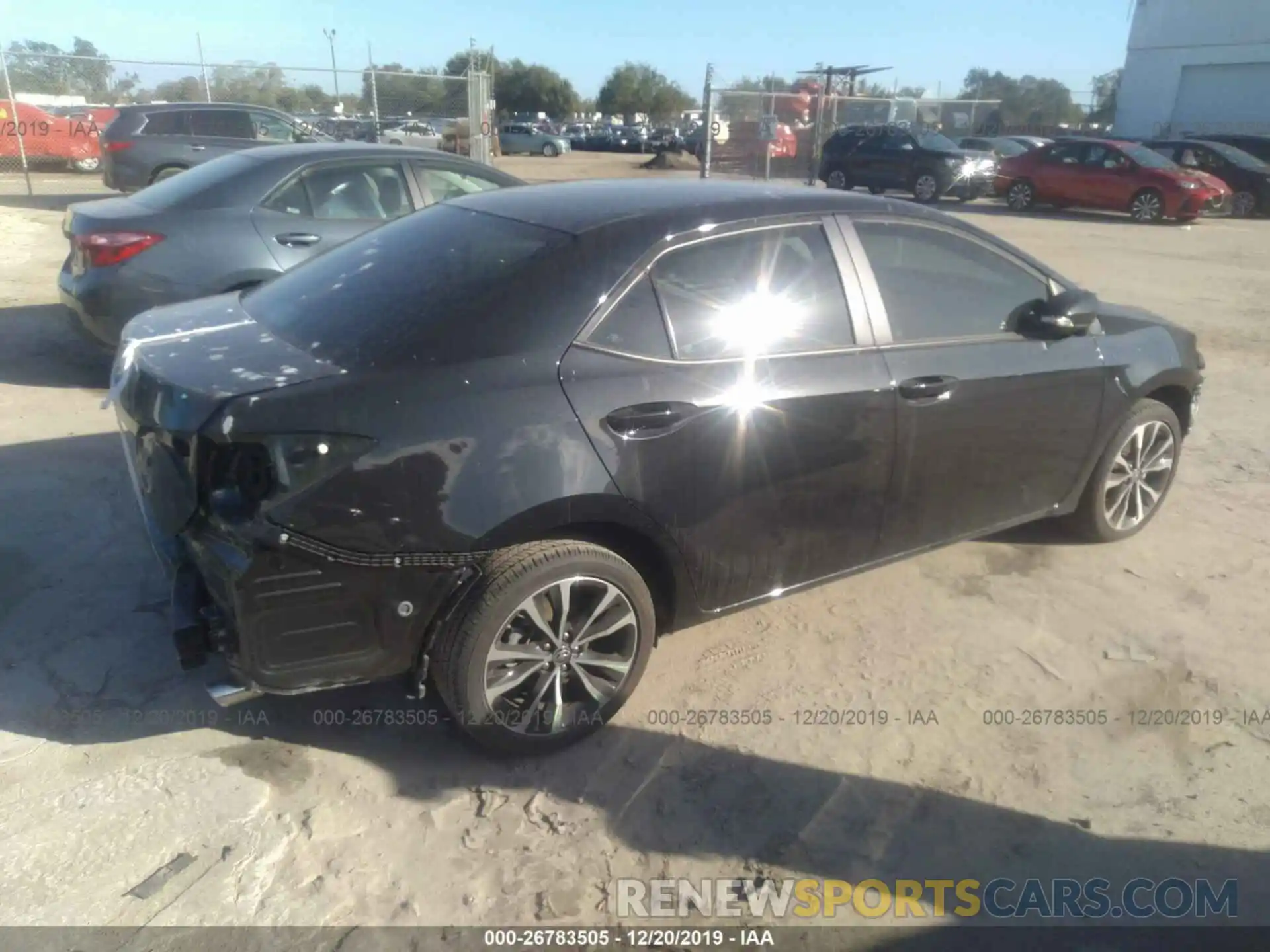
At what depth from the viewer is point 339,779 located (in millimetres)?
2998

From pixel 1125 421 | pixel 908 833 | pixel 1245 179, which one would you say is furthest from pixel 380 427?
pixel 1245 179

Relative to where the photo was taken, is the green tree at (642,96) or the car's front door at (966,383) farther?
the green tree at (642,96)

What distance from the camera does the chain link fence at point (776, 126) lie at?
71.4ft

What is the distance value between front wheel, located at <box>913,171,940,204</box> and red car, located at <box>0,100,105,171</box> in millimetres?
16924

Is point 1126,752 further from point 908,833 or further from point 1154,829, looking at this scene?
point 908,833

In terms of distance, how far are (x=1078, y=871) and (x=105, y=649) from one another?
3.31 metres

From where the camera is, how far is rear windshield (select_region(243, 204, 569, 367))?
2939 millimetres

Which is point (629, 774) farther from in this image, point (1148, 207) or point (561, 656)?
point (1148, 207)

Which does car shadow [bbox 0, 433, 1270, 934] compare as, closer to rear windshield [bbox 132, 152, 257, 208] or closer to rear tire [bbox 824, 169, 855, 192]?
rear windshield [bbox 132, 152, 257, 208]

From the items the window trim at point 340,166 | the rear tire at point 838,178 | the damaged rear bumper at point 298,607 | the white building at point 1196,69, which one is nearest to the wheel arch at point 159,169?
the window trim at point 340,166

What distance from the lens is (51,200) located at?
1666cm

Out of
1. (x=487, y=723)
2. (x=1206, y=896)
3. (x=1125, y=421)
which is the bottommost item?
(x=1206, y=896)

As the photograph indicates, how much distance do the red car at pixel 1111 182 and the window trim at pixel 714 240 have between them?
19052mm

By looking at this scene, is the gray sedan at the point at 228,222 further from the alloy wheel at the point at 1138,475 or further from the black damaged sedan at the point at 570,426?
the alloy wheel at the point at 1138,475
